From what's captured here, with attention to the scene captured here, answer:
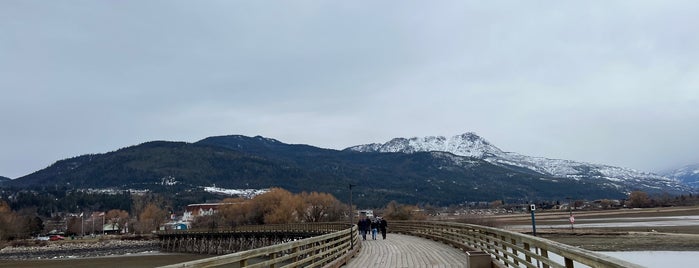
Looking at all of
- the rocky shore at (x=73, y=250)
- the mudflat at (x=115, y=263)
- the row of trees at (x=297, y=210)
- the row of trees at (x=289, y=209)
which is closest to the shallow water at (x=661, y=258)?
the mudflat at (x=115, y=263)

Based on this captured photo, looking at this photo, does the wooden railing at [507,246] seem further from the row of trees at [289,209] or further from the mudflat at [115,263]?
the row of trees at [289,209]

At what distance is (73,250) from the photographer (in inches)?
3681

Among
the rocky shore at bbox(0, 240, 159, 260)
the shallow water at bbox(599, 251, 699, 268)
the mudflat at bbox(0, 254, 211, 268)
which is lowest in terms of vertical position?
the rocky shore at bbox(0, 240, 159, 260)

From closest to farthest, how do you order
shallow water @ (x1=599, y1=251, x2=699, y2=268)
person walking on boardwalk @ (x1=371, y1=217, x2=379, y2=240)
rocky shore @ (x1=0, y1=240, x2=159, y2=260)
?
shallow water @ (x1=599, y1=251, x2=699, y2=268) < person walking on boardwalk @ (x1=371, y1=217, x2=379, y2=240) < rocky shore @ (x1=0, y1=240, x2=159, y2=260)

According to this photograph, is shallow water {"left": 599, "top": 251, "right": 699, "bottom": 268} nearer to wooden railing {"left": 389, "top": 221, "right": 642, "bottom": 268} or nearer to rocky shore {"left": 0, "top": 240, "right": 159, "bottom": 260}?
wooden railing {"left": 389, "top": 221, "right": 642, "bottom": 268}

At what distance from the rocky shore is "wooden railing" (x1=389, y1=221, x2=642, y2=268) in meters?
60.8

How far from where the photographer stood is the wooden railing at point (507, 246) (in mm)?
6508

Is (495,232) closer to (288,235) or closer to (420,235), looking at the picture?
(420,235)

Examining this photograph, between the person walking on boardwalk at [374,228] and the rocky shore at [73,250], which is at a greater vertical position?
the person walking on boardwalk at [374,228]

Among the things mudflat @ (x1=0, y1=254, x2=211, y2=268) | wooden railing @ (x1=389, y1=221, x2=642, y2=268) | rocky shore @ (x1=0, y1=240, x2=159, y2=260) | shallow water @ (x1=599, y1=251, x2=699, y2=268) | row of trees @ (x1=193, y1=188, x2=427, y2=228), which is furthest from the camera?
row of trees @ (x1=193, y1=188, x2=427, y2=228)

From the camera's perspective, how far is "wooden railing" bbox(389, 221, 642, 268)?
6508 millimetres

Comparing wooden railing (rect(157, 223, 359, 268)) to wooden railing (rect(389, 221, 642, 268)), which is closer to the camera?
wooden railing (rect(389, 221, 642, 268))

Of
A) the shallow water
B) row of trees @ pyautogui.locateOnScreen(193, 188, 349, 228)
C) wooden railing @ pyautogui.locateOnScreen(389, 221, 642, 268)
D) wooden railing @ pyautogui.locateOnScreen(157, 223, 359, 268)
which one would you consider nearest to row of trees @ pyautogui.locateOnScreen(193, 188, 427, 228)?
row of trees @ pyautogui.locateOnScreen(193, 188, 349, 228)

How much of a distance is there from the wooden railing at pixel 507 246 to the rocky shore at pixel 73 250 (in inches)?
2392
